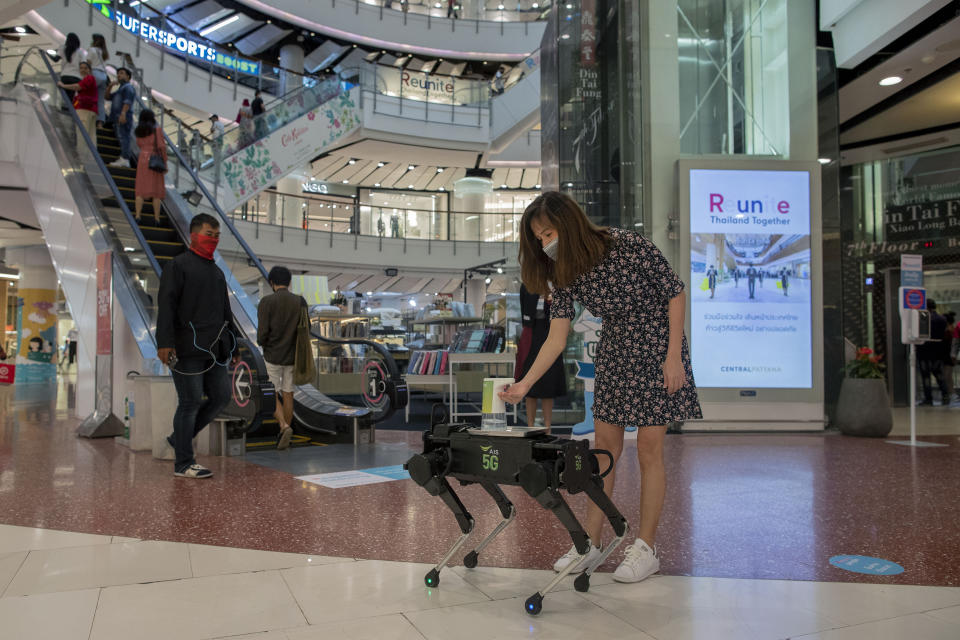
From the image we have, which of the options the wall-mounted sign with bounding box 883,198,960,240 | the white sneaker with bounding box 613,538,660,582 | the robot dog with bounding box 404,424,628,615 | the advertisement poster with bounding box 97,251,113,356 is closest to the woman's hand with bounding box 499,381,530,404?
the robot dog with bounding box 404,424,628,615

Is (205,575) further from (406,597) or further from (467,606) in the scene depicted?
(467,606)

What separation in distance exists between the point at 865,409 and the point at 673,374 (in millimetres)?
5350

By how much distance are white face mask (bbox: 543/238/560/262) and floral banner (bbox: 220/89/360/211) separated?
532 inches

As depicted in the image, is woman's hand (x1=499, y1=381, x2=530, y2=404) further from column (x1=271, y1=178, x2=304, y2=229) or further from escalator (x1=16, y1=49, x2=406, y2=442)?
column (x1=271, y1=178, x2=304, y2=229)

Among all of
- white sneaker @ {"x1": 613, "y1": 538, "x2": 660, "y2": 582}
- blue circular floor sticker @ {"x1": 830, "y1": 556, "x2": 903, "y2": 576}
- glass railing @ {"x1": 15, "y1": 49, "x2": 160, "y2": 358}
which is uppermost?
glass railing @ {"x1": 15, "y1": 49, "x2": 160, "y2": 358}

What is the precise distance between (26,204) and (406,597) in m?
13.3

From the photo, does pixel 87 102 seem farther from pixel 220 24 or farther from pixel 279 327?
pixel 220 24

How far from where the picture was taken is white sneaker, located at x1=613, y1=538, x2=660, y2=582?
2451 mm

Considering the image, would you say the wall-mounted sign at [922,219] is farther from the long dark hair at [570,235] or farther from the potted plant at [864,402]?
the long dark hair at [570,235]

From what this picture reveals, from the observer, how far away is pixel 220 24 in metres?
25.6

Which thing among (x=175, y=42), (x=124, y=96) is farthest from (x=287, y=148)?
(x=175, y=42)

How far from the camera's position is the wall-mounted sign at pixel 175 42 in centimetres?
1792

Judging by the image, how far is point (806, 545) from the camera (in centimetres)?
298

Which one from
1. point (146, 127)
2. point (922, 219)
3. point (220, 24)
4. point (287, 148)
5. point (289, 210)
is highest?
point (220, 24)
